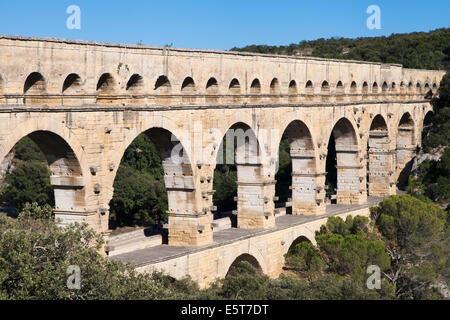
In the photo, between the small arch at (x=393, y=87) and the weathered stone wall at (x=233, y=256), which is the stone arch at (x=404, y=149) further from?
the weathered stone wall at (x=233, y=256)

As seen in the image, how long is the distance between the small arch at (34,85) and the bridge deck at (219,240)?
17.0 feet

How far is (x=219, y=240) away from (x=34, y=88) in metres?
9.58

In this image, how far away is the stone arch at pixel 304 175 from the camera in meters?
35.5

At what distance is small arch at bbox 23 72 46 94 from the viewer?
22.0 metres

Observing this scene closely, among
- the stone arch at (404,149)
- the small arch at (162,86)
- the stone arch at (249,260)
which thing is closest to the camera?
the small arch at (162,86)

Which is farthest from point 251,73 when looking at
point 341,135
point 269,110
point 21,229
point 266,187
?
point 21,229

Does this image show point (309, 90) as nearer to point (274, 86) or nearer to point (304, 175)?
point (274, 86)

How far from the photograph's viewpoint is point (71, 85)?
910 inches

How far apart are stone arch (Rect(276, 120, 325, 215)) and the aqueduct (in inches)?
1.9

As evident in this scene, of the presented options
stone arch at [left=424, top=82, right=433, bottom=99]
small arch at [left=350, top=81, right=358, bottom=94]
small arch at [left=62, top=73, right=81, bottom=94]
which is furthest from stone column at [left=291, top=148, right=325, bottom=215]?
stone arch at [left=424, top=82, right=433, bottom=99]

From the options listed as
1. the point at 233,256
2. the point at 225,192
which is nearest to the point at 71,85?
the point at 233,256

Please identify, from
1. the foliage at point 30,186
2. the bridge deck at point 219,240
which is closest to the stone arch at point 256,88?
the bridge deck at point 219,240

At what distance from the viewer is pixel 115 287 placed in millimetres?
19453
